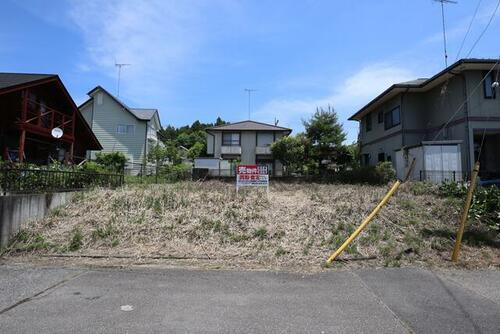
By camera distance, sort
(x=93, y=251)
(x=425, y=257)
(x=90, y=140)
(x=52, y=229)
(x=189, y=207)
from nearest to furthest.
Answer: (x=425, y=257), (x=93, y=251), (x=52, y=229), (x=189, y=207), (x=90, y=140)

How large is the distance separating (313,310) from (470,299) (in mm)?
2151

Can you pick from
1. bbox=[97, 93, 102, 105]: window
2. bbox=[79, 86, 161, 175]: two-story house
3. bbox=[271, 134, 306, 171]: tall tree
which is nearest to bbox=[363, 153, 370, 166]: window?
bbox=[271, 134, 306, 171]: tall tree

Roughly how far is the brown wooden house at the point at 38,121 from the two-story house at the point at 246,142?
14.6 m

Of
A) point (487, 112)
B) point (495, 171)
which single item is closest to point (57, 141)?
point (487, 112)

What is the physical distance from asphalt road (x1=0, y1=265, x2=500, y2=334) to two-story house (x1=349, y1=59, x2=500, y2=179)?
32.0 ft

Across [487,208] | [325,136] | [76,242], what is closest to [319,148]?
[325,136]

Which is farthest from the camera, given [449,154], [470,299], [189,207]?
[449,154]

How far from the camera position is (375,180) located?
16.0 metres

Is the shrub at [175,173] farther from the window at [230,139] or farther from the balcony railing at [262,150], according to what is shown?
the balcony railing at [262,150]

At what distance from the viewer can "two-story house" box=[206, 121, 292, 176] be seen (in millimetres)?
34281

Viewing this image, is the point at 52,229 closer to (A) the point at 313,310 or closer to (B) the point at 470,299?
(A) the point at 313,310

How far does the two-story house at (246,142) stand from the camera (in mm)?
34281

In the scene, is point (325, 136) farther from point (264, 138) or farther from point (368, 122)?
point (264, 138)

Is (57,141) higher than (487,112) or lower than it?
lower
